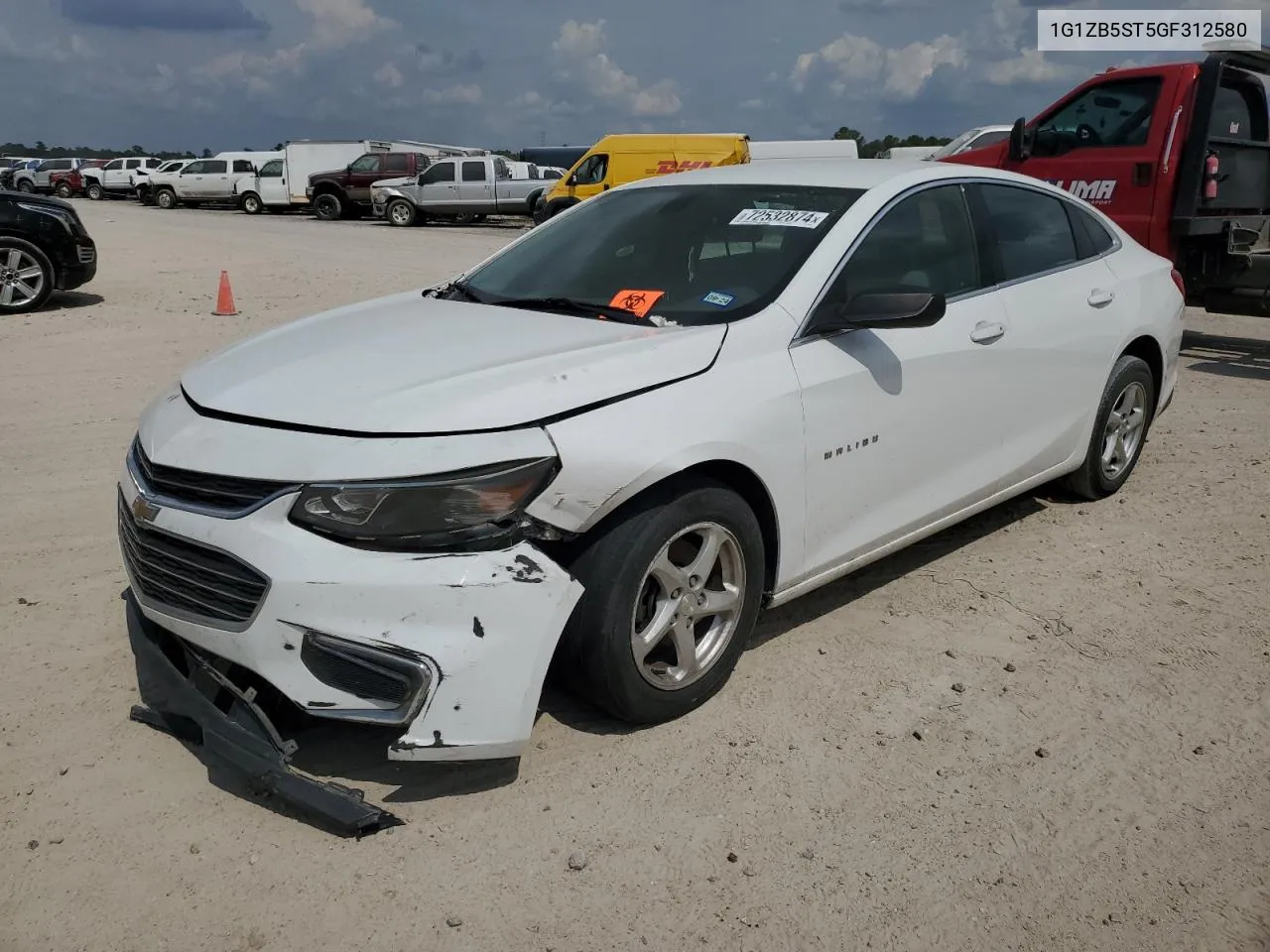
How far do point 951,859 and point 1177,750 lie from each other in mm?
944

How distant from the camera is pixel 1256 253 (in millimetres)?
8938

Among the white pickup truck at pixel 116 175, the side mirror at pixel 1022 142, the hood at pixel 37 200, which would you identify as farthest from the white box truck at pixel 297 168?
the side mirror at pixel 1022 142

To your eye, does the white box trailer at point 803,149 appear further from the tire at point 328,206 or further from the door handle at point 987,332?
the door handle at point 987,332

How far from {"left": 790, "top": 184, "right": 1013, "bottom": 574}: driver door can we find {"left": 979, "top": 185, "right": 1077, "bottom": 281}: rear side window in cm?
20

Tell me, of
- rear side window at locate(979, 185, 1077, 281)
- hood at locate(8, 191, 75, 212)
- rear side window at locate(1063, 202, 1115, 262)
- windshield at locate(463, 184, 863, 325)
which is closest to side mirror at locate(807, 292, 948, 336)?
windshield at locate(463, 184, 863, 325)

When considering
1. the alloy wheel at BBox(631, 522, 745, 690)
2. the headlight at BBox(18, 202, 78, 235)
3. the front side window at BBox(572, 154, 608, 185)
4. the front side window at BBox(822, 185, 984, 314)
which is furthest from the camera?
the front side window at BBox(572, 154, 608, 185)

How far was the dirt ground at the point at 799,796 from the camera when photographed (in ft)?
8.50

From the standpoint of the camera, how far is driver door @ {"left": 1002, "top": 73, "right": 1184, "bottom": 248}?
29.4 ft

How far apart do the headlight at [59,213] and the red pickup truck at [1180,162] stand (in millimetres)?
9085

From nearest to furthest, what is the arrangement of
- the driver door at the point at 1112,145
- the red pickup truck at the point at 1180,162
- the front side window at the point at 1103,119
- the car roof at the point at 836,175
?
the car roof at the point at 836,175 < the red pickup truck at the point at 1180,162 < the driver door at the point at 1112,145 < the front side window at the point at 1103,119

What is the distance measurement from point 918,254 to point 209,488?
2574mm

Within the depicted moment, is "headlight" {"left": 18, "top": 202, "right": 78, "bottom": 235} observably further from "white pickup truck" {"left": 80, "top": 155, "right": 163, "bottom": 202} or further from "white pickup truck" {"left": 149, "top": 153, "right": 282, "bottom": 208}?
"white pickup truck" {"left": 80, "top": 155, "right": 163, "bottom": 202}

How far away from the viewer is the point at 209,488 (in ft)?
9.73

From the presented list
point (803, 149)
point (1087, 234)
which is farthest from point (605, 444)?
point (803, 149)
